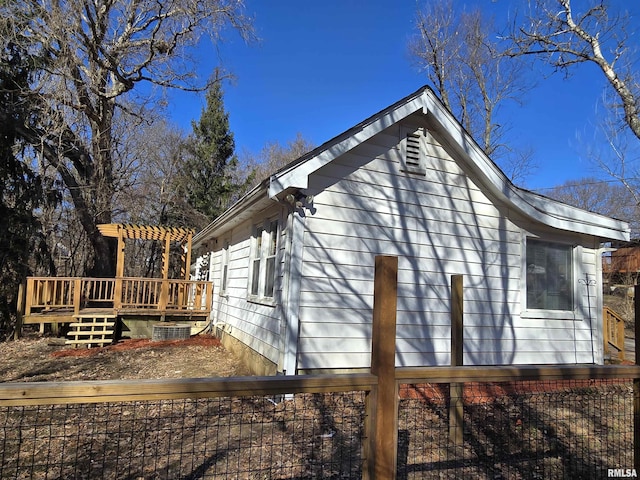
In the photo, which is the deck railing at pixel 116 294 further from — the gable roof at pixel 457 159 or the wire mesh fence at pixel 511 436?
the wire mesh fence at pixel 511 436

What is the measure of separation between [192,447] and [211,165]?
2267cm

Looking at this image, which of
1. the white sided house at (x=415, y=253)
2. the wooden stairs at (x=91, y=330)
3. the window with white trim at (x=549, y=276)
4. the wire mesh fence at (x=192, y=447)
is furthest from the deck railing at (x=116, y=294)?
the window with white trim at (x=549, y=276)

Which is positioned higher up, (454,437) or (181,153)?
(181,153)

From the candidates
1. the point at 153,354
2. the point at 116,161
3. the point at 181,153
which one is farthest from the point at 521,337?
the point at 181,153

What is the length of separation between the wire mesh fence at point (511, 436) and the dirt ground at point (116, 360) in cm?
348

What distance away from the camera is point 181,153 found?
25656 millimetres

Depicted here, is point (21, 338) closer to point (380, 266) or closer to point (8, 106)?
point (8, 106)

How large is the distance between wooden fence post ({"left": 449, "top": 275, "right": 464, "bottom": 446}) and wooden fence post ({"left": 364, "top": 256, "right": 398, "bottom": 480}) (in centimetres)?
204

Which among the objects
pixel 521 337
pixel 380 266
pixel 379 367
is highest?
pixel 380 266

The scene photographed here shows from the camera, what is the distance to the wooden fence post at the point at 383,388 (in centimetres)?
215

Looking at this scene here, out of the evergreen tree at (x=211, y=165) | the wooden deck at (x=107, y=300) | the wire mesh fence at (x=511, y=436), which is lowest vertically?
the wire mesh fence at (x=511, y=436)

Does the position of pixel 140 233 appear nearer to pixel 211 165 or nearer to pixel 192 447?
pixel 192 447

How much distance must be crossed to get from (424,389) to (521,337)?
2171 mm

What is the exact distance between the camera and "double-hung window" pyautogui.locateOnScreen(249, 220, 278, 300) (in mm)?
6703
